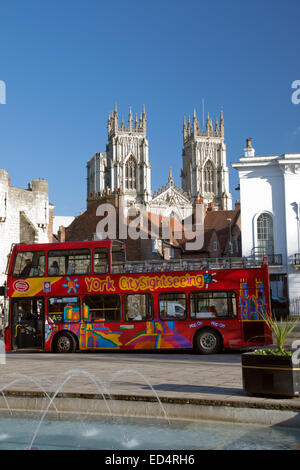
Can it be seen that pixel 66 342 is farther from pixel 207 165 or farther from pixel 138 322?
pixel 207 165

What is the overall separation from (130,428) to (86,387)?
2.38m

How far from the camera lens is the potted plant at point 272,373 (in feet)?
27.2

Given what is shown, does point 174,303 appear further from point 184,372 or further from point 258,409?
point 258,409

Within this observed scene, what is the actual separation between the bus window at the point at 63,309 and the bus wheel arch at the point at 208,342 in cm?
442

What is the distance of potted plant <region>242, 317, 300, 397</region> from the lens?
8.28 m

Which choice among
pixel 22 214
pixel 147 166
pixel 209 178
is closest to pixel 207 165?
pixel 209 178

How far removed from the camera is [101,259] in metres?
19.3

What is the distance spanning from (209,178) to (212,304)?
129 metres

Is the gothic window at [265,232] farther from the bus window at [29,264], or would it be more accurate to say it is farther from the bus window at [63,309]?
the bus window at [29,264]

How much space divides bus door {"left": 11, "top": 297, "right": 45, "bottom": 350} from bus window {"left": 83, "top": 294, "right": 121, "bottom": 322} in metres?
1.82

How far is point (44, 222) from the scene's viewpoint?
40.9 m

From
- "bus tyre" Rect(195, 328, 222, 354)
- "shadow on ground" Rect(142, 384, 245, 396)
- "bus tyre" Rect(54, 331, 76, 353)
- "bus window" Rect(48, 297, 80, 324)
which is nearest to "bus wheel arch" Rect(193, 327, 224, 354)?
"bus tyre" Rect(195, 328, 222, 354)
